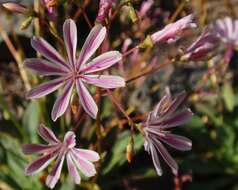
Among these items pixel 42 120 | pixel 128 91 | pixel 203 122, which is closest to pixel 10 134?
pixel 42 120

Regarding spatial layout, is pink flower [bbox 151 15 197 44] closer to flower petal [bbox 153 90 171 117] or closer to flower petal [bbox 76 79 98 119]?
flower petal [bbox 153 90 171 117]

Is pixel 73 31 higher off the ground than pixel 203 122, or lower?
higher

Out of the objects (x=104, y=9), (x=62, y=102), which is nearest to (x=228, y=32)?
(x=104, y=9)

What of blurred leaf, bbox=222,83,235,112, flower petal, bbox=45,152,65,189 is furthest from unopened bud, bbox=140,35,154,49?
blurred leaf, bbox=222,83,235,112

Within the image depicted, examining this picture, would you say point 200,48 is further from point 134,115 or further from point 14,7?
point 134,115

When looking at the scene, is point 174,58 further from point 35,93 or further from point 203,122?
point 203,122

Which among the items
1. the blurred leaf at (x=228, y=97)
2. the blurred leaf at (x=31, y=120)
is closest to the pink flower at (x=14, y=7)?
the blurred leaf at (x=31, y=120)
